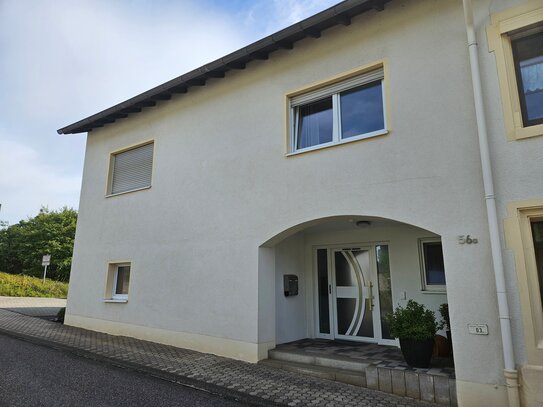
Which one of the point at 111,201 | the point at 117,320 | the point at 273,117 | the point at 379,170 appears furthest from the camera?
the point at 111,201

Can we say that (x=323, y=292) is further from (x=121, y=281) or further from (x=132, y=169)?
(x=132, y=169)

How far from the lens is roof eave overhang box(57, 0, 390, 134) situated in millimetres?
6270

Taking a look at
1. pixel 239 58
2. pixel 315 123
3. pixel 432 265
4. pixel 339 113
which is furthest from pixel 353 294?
pixel 239 58

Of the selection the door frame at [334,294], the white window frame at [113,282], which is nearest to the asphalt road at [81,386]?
the white window frame at [113,282]

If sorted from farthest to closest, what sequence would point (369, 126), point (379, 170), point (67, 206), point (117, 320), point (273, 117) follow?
point (67, 206)
point (117, 320)
point (273, 117)
point (369, 126)
point (379, 170)

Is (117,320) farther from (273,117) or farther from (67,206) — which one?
(67,206)

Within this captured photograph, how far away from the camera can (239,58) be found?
25.1 ft

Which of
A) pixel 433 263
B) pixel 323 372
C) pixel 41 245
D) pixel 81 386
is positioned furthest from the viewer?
pixel 41 245

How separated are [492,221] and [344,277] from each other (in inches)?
160

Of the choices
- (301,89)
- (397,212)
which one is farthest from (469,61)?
(301,89)

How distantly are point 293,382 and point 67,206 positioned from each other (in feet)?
117

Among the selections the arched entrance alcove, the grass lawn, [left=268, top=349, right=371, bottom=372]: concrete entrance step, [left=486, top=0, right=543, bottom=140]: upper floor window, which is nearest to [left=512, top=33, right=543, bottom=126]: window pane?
[left=486, top=0, right=543, bottom=140]: upper floor window

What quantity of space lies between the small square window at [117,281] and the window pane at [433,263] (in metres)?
7.60

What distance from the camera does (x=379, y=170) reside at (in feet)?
19.1
